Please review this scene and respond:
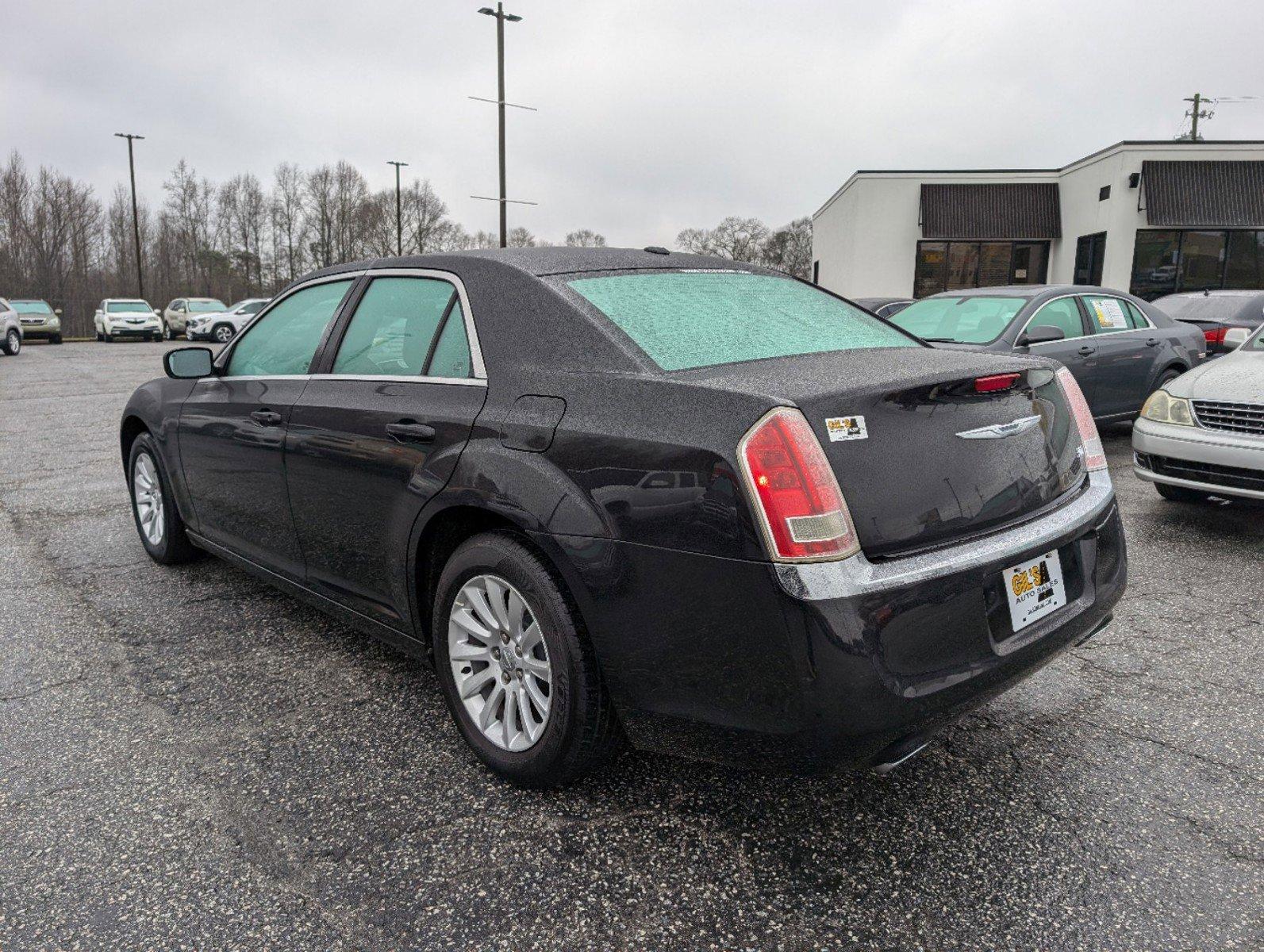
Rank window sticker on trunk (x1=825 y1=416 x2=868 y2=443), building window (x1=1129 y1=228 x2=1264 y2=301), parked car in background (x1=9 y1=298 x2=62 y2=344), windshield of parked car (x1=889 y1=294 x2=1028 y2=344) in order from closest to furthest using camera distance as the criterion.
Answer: window sticker on trunk (x1=825 y1=416 x2=868 y2=443), windshield of parked car (x1=889 y1=294 x2=1028 y2=344), building window (x1=1129 y1=228 x2=1264 y2=301), parked car in background (x1=9 y1=298 x2=62 y2=344)

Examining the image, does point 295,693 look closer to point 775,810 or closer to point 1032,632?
point 775,810

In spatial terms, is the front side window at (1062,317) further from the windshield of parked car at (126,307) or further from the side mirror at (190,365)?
the windshield of parked car at (126,307)

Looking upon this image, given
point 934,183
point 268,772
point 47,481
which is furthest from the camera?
point 934,183

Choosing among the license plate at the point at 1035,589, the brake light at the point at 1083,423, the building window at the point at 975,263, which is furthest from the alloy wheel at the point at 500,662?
the building window at the point at 975,263

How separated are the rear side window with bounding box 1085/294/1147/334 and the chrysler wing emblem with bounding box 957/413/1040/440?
661cm

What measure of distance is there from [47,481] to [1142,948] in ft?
24.8

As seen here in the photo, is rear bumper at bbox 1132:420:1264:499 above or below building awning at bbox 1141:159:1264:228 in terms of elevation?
below

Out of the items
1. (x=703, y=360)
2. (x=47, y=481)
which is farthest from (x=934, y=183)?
(x=703, y=360)

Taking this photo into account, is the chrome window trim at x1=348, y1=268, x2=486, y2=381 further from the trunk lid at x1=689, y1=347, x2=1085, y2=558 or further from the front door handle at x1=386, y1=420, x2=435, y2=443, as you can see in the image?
the trunk lid at x1=689, y1=347, x2=1085, y2=558

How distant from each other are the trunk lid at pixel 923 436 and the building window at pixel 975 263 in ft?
79.6

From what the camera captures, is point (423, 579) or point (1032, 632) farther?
point (423, 579)

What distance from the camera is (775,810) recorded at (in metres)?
2.43

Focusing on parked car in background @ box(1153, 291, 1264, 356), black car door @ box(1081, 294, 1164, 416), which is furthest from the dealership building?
black car door @ box(1081, 294, 1164, 416)

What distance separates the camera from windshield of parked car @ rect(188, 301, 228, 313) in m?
36.4
